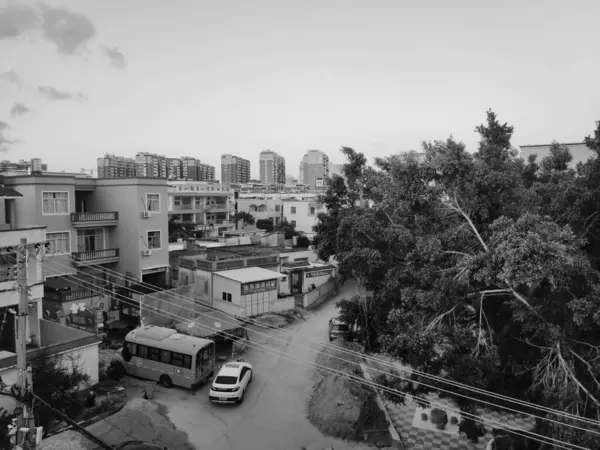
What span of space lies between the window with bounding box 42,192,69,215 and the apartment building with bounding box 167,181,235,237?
18.6 meters

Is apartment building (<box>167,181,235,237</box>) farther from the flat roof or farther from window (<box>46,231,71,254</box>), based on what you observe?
window (<box>46,231,71,254</box>)

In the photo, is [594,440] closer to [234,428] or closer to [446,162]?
[446,162]

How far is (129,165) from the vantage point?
6109 cm

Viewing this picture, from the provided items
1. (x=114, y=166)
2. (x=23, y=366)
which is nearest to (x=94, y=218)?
(x=23, y=366)

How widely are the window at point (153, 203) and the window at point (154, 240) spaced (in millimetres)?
986

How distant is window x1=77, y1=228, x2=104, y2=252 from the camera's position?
19.1m

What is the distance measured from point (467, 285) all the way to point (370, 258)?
9.38 feet

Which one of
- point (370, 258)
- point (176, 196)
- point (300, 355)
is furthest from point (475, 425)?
point (176, 196)

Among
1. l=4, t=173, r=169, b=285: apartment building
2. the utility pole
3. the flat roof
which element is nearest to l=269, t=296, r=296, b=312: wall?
the flat roof

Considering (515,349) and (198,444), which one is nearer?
(515,349)

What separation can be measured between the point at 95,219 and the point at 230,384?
36.1 feet

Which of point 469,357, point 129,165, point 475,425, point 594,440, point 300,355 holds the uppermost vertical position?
point 129,165

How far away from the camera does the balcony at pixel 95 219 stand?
18453 mm

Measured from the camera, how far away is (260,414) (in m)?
11.3
